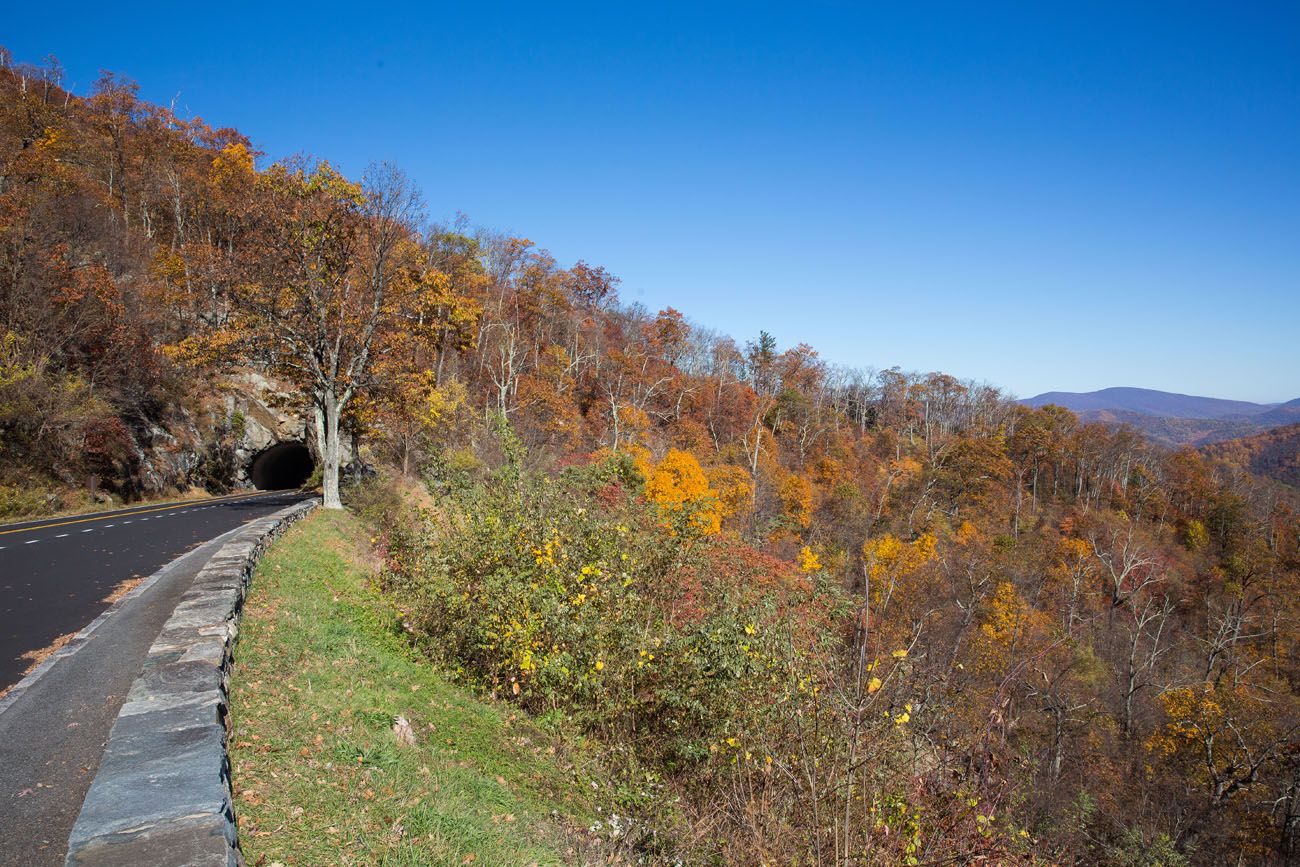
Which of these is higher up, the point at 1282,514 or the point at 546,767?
the point at 546,767

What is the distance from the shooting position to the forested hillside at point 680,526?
6.08 meters

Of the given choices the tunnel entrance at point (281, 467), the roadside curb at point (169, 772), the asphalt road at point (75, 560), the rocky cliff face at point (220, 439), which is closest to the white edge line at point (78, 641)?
the asphalt road at point (75, 560)

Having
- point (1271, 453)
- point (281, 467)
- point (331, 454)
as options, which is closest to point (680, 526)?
point (331, 454)

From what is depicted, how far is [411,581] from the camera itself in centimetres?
1061

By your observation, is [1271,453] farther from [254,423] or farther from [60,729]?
[60,729]

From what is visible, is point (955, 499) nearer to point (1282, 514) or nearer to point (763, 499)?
point (763, 499)

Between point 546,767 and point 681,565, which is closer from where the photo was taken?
point 546,767

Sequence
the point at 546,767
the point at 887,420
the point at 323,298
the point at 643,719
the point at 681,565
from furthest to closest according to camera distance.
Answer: the point at 887,420 < the point at 323,298 < the point at 681,565 < the point at 643,719 < the point at 546,767

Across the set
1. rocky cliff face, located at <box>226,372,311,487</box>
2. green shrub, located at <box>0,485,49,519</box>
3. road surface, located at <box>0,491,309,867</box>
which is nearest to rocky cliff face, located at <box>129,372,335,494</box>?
rocky cliff face, located at <box>226,372,311,487</box>

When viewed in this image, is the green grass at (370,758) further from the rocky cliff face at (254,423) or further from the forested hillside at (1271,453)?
the forested hillside at (1271,453)

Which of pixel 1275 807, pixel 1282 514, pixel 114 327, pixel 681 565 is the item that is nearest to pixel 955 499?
pixel 1275 807

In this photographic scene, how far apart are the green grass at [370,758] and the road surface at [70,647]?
34.6 inches

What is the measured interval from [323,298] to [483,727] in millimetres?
14250

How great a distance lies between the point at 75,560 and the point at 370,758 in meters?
8.84
